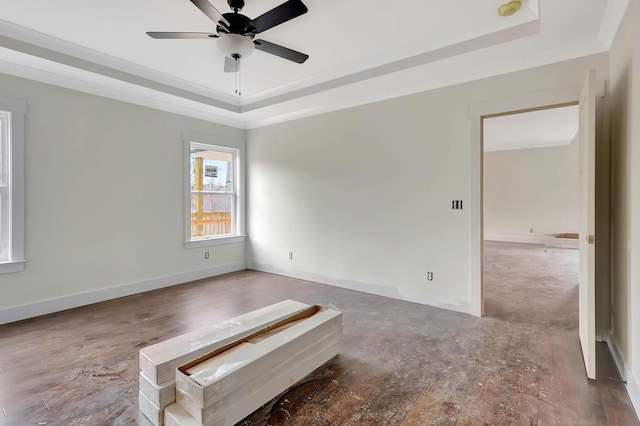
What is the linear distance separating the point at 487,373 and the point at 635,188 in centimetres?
153

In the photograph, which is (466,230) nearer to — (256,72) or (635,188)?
(635,188)

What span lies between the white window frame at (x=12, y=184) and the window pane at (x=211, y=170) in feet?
6.92

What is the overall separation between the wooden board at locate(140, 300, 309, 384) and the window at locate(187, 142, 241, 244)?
2.99m

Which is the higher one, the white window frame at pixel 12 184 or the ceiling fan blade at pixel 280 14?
the ceiling fan blade at pixel 280 14

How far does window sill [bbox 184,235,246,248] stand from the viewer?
497 centimetres

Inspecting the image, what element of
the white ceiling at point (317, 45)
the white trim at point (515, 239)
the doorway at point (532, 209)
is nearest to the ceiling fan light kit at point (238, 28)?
the white ceiling at point (317, 45)

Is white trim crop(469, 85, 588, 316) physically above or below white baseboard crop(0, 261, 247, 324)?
above

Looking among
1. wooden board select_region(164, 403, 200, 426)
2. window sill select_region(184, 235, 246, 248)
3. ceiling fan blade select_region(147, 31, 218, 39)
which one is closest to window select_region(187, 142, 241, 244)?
window sill select_region(184, 235, 246, 248)

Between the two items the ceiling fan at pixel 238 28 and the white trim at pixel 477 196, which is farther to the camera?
the white trim at pixel 477 196

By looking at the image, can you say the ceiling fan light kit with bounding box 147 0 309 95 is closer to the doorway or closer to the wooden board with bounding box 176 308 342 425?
the wooden board with bounding box 176 308 342 425

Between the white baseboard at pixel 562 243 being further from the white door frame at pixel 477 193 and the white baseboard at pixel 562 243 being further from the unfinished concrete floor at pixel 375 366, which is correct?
the white door frame at pixel 477 193

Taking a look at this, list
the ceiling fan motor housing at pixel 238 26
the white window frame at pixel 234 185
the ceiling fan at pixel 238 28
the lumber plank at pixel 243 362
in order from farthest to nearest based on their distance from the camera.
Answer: the white window frame at pixel 234 185, the ceiling fan motor housing at pixel 238 26, the ceiling fan at pixel 238 28, the lumber plank at pixel 243 362

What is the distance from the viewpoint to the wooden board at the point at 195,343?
1.73 meters

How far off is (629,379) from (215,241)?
5014 mm
